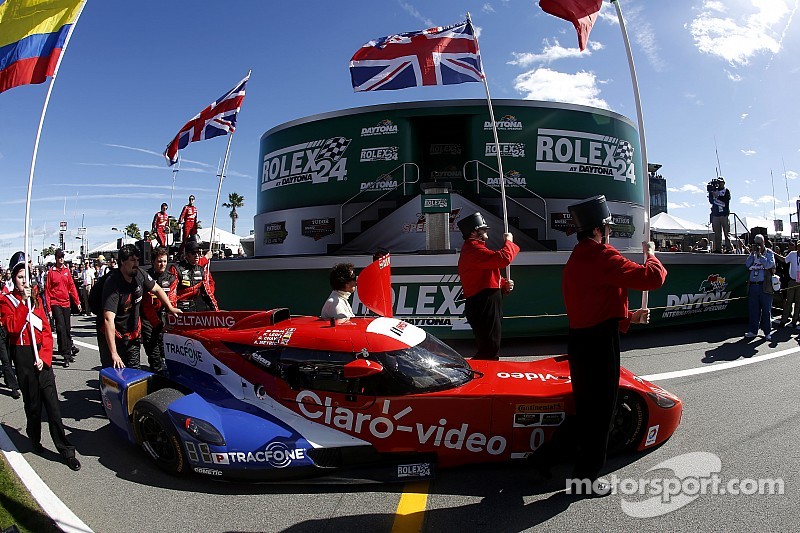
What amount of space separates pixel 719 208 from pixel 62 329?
15045 millimetres

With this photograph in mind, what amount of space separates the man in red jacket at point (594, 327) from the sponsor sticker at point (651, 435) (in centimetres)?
85

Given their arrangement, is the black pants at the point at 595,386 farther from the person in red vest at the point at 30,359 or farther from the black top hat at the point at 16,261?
the black top hat at the point at 16,261

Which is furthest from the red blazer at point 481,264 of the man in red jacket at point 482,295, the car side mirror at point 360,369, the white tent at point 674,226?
the white tent at point 674,226

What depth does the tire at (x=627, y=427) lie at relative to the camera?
3916 millimetres

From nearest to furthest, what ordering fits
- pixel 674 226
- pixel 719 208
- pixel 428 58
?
1. pixel 428 58
2. pixel 719 208
3. pixel 674 226

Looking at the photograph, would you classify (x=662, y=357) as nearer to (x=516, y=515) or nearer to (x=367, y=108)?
(x=516, y=515)

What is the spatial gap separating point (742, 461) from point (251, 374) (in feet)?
13.0

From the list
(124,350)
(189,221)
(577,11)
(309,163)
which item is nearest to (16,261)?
(124,350)

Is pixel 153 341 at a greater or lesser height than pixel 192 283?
lesser

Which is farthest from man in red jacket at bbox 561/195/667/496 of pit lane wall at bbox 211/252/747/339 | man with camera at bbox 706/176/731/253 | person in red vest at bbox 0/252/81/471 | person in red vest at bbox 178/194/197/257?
person in red vest at bbox 178/194/197/257

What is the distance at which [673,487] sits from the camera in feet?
11.3

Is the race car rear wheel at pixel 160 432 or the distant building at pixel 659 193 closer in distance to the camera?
the race car rear wheel at pixel 160 432

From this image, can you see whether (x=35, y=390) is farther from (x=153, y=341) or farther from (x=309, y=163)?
(x=309, y=163)

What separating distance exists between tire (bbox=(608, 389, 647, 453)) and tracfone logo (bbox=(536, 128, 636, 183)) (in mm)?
9453
